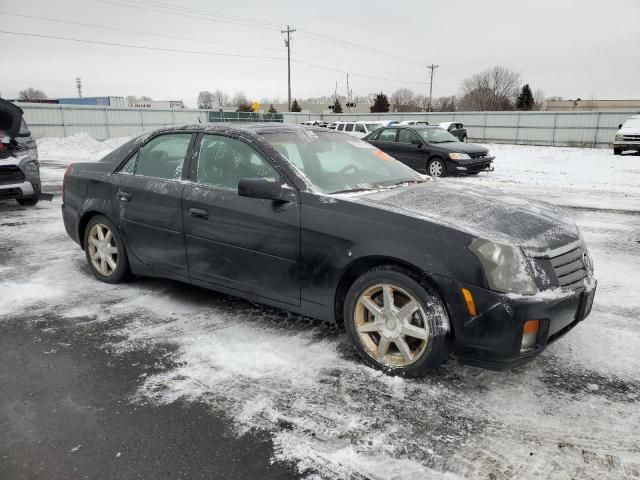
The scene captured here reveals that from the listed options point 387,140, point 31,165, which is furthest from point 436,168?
point 31,165

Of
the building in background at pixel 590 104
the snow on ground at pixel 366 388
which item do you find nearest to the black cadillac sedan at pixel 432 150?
the snow on ground at pixel 366 388

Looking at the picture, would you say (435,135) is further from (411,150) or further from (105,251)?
(105,251)

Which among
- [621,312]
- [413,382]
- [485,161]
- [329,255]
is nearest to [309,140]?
[329,255]

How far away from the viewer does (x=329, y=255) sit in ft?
10.6

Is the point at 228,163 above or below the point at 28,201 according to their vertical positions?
above

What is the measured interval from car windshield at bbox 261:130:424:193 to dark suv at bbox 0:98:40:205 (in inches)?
246

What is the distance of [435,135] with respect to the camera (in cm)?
1465

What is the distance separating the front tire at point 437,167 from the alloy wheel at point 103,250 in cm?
1038

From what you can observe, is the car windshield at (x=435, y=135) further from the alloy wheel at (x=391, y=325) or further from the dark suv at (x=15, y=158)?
the alloy wheel at (x=391, y=325)

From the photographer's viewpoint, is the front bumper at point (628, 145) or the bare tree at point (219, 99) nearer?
the front bumper at point (628, 145)

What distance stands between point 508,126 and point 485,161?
21.3 m

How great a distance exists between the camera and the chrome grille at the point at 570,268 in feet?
9.52

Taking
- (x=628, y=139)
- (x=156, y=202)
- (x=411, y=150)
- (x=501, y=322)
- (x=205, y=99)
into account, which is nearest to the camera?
(x=501, y=322)

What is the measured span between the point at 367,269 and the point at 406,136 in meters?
12.1
